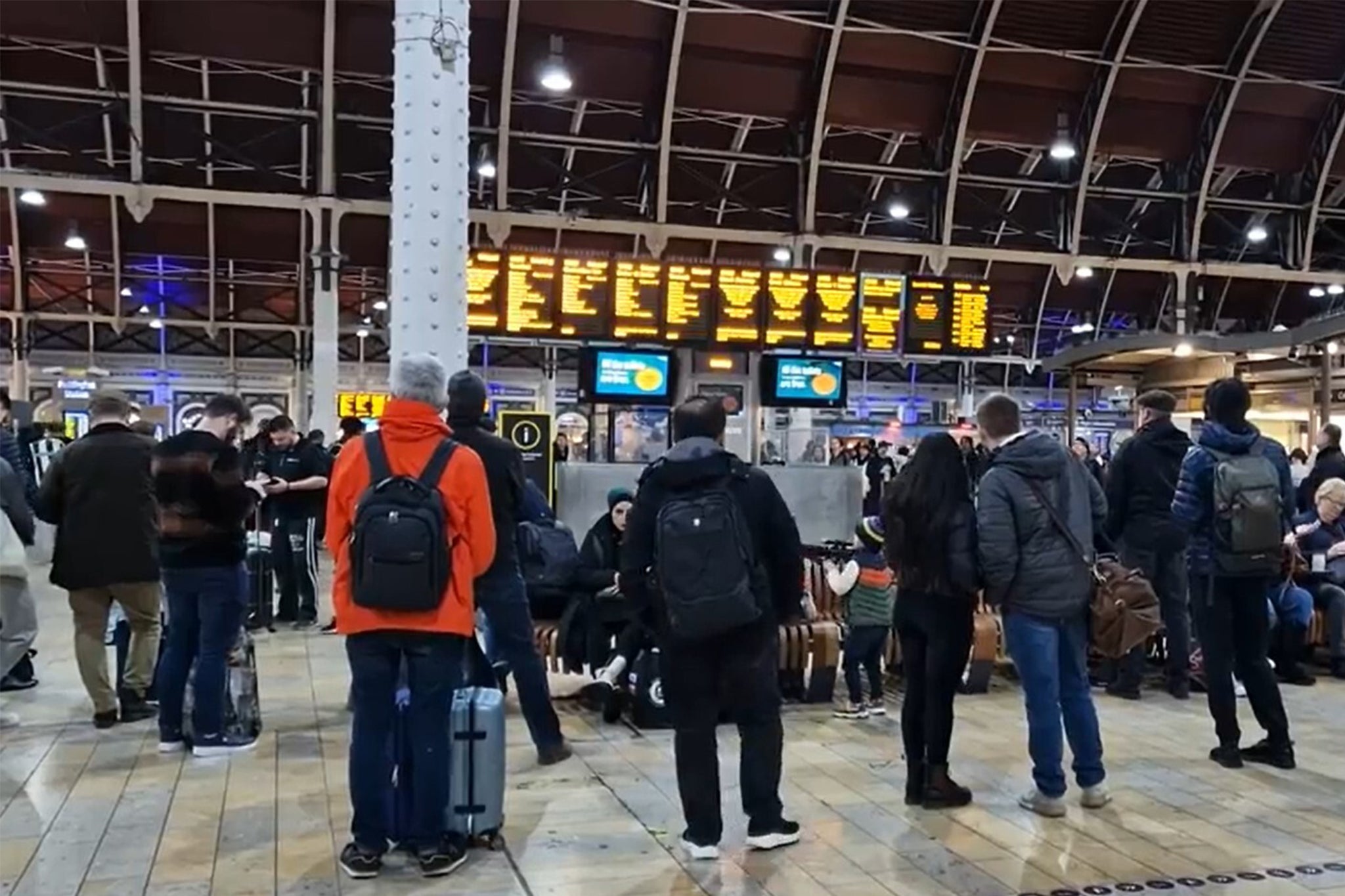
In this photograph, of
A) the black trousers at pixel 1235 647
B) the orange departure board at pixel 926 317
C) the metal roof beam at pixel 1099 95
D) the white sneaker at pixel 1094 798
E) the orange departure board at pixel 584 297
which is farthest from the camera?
the metal roof beam at pixel 1099 95

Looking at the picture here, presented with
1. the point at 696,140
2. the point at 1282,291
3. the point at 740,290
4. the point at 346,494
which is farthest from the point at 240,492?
the point at 1282,291

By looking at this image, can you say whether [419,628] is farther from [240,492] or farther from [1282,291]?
[1282,291]

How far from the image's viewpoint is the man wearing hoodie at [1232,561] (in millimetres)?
4410

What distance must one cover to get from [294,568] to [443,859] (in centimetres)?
523

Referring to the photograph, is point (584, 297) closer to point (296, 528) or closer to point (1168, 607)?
point (296, 528)

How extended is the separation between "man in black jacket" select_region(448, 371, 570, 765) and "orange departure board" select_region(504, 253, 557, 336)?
4.68 m

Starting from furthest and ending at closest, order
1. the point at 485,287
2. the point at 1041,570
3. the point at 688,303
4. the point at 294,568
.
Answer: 1. the point at 688,303
2. the point at 485,287
3. the point at 294,568
4. the point at 1041,570

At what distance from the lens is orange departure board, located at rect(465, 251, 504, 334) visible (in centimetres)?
888

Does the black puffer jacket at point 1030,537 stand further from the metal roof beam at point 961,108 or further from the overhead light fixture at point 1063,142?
the overhead light fixture at point 1063,142

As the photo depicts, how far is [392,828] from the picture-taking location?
136 inches

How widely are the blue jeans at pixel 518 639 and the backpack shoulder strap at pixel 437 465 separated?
1057mm

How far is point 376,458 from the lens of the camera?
3.25m

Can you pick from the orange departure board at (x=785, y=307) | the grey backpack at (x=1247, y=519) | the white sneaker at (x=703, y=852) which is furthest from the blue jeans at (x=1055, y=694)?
the orange departure board at (x=785, y=307)

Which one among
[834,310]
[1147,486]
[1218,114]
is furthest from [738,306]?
[1218,114]
